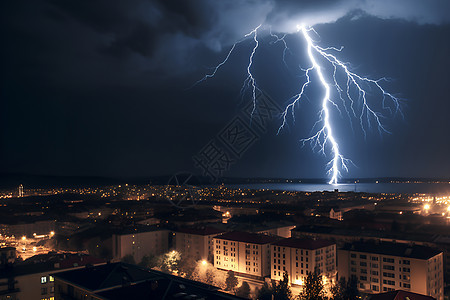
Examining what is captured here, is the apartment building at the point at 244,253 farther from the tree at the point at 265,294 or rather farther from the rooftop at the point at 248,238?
the tree at the point at 265,294

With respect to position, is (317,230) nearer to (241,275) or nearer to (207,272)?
(241,275)

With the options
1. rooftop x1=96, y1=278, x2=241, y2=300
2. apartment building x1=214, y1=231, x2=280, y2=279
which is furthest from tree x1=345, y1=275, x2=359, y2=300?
rooftop x1=96, y1=278, x2=241, y2=300

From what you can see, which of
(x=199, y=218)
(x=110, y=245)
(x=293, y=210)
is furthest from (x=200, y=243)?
(x=293, y=210)

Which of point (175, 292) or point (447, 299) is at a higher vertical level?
point (175, 292)

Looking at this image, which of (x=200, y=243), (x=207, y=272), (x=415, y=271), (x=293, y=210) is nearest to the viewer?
(x=415, y=271)

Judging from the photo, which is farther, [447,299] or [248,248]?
[248,248]

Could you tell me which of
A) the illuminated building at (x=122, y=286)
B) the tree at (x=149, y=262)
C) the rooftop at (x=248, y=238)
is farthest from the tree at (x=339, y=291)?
the tree at (x=149, y=262)

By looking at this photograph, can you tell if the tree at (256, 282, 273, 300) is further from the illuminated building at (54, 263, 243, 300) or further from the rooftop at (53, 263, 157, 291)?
the rooftop at (53, 263, 157, 291)
